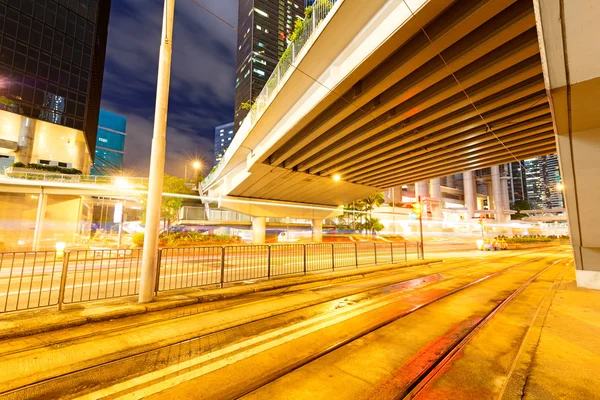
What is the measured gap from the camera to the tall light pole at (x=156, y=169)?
606cm

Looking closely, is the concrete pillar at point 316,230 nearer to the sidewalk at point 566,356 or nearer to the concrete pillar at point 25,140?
the sidewalk at point 566,356

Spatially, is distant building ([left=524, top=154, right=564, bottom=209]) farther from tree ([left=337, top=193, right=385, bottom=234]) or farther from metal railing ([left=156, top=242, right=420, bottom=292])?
metal railing ([left=156, top=242, right=420, bottom=292])

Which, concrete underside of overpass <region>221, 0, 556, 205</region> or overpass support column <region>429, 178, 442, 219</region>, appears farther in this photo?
overpass support column <region>429, 178, 442, 219</region>

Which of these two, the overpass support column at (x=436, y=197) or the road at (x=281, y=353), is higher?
the overpass support column at (x=436, y=197)

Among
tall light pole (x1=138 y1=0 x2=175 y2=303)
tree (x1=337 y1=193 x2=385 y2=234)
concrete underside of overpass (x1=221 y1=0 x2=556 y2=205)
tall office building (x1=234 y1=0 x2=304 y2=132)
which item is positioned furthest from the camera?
tall office building (x1=234 y1=0 x2=304 y2=132)

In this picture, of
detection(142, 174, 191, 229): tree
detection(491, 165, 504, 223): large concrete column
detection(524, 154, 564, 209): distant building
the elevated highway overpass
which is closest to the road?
the elevated highway overpass

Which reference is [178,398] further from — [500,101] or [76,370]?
[500,101]

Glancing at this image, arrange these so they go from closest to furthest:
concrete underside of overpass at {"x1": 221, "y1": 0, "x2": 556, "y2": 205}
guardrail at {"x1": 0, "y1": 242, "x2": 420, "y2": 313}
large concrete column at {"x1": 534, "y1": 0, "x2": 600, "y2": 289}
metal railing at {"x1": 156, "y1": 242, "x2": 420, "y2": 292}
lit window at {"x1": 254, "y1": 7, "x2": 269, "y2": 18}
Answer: large concrete column at {"x1": 534, "y1": 0, "x2": 600, "y2": 289}, guardrail at {"x1": 0, "y1": 242, "x2": 420, "y2": 313}, concrete underside of overpass at {"x1": 221, "y1": 0, "x2": 556, "y2": 205}, metal railing at {"x1": 156, "y1": 242, "x2": 420, "y2": 292}, lit window at {"x1": 254, "y1": 7, "x2": 269, "y2": 18}

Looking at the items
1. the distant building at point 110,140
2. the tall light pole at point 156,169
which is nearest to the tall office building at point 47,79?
the tall light pole at point 156,169

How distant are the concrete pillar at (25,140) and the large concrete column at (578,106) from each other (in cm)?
4653

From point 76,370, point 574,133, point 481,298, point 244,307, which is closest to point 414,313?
point 481,298

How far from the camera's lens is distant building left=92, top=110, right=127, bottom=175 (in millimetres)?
111062

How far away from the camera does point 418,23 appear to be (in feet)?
24.6

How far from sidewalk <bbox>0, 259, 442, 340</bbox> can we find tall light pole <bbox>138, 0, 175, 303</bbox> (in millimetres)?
449
